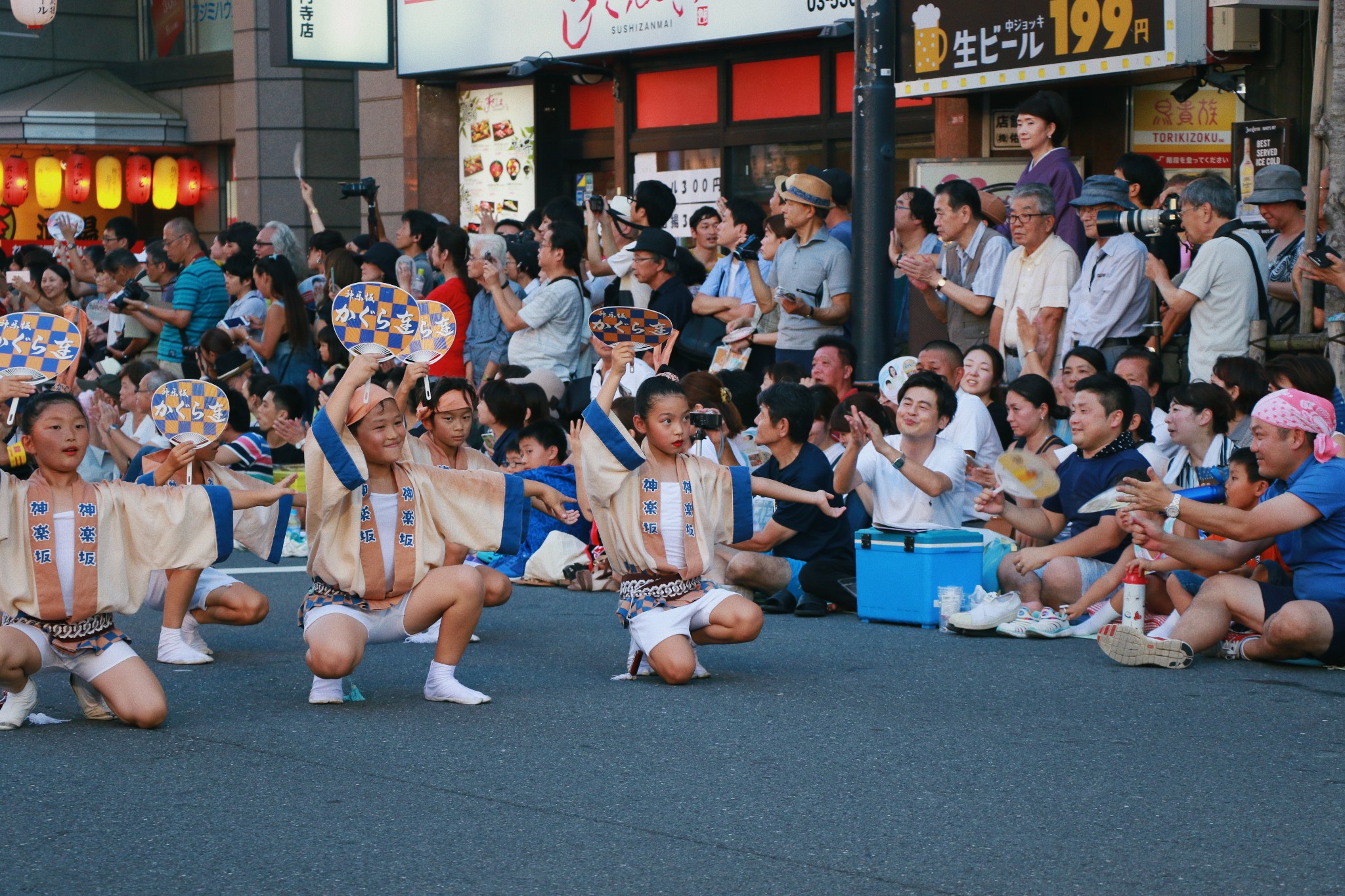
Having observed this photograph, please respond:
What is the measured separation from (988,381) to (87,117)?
15929 mm

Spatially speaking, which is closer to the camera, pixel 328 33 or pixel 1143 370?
pixel 1143 370

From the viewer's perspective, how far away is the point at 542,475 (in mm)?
8555

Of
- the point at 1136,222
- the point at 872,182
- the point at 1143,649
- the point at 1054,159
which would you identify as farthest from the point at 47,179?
the point at 1143,649

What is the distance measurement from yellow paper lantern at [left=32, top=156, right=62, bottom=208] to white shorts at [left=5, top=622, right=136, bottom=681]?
1699 cm

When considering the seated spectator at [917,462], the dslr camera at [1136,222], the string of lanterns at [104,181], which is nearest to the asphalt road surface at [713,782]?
the seated spectator at [917,462]

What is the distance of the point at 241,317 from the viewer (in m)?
11.7

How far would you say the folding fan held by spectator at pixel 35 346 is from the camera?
18.3ft

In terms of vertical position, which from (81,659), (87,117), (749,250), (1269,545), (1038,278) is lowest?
(81,659)

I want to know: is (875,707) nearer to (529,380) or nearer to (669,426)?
(669,426)

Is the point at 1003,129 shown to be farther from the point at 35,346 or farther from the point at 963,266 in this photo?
the point at 35,346

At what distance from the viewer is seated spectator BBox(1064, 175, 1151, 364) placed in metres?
8.17

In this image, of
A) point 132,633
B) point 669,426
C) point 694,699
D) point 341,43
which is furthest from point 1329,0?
point 341,43

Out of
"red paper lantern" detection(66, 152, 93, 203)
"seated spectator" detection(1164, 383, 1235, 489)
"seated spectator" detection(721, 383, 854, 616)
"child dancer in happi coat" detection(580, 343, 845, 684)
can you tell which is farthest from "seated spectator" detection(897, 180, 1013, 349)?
"red paper lantern" detection(66, 152, 93, 203)

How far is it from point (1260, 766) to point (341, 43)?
13436 mm
